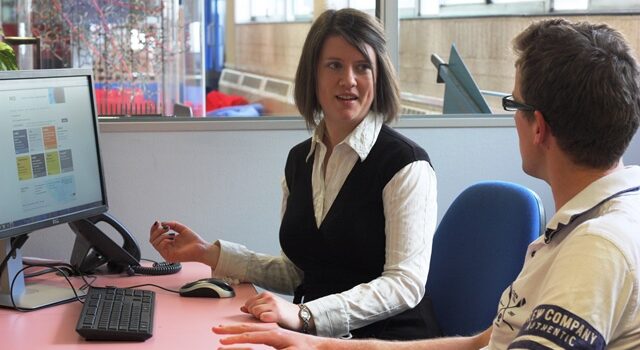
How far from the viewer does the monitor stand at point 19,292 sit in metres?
2.15

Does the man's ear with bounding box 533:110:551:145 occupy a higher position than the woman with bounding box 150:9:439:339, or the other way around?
the man's ear with bounding box 533:110:551:145

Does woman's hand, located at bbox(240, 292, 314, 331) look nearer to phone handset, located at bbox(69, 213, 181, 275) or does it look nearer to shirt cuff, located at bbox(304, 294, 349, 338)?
shirt cuff, located at bbox(304, 294, 349, 338)

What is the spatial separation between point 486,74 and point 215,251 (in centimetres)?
171

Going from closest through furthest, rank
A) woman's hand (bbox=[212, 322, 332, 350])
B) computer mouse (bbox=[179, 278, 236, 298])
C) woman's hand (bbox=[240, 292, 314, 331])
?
woman's hand (bbox=[212, 322, 332, 350])
woman's hand (bbox=[240, 292, 314, 331])
computer mouse (bbox=[179, 278, 236, 298])

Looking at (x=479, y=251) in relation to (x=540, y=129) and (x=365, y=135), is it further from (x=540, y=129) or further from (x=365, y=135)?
(x=540, y=129)

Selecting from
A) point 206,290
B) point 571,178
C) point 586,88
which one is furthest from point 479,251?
point 586,88

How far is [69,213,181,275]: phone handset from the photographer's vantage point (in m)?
2.49

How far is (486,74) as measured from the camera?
377cm

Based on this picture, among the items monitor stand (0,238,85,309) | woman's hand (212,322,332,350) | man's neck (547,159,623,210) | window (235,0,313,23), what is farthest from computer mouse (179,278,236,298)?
window (235,0,313,23)

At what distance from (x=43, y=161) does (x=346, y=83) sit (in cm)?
77

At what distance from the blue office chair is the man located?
2.37 ft

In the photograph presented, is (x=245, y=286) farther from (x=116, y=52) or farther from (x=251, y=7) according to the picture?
(x=251, y=7)

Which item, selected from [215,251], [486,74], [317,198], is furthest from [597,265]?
[486,74]

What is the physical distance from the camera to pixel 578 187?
4.68 ft
